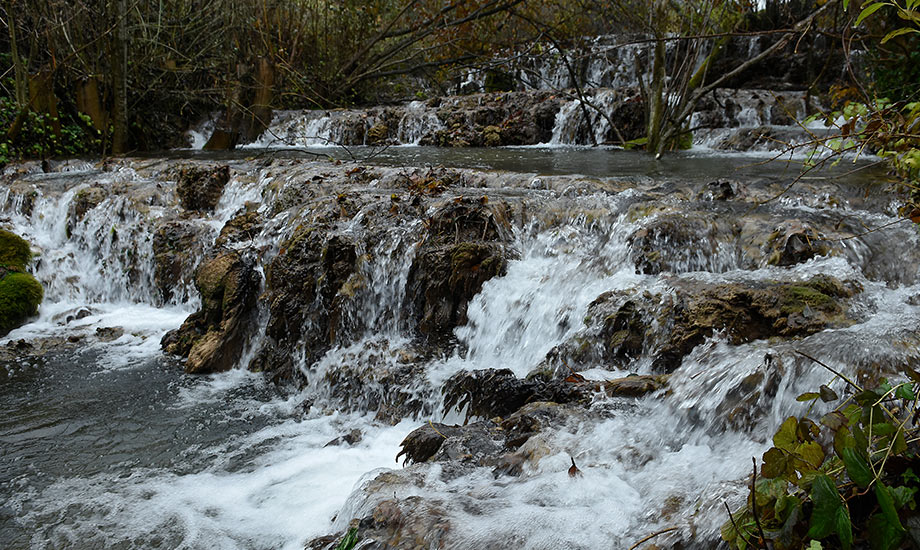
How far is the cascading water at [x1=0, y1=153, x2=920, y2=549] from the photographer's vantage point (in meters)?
2.74

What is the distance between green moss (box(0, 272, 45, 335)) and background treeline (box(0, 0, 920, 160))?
4.17 metres

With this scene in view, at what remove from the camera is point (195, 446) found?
403cm

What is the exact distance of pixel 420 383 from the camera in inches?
178

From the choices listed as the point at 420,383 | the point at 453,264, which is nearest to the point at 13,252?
the point at 453,264

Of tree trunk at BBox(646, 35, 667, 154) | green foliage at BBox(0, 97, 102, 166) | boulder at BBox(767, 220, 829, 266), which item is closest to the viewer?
boulder at BBox(767, 220, 829, 266)

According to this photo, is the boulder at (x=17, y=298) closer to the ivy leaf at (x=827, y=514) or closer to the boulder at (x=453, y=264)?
the boulder at (x=453, y=264)

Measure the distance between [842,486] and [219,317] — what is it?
522 centimetres

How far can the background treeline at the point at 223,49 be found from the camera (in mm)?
9688

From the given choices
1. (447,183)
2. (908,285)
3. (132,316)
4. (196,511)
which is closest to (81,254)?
(132,316)

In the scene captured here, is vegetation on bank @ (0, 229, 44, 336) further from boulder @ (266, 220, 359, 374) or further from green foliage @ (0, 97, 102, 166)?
green foliage @ (0, 97, 102, 166)

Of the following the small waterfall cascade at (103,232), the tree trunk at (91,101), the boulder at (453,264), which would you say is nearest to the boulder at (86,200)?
the small waterfall cascade at (103,232)

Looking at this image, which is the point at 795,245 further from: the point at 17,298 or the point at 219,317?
the point at 17,298

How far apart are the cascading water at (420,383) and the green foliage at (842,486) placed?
0.39 metres

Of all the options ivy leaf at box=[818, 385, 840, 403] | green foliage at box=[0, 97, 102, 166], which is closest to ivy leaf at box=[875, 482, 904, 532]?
ivy leaf at box=[818, 385, 840, 403]
